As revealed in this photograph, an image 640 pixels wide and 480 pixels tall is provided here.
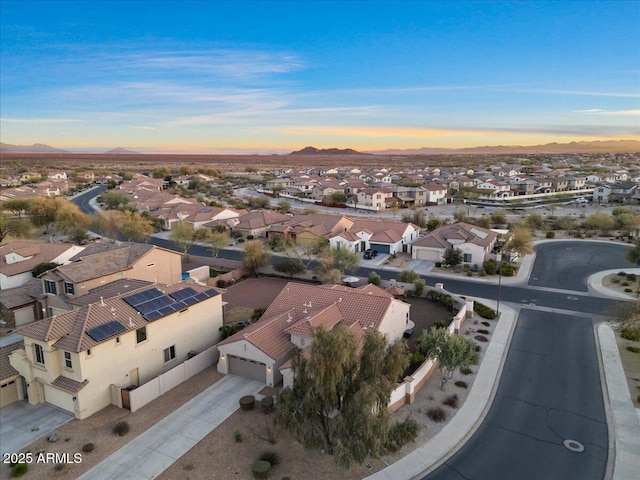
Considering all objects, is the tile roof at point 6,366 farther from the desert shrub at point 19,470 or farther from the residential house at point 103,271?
the desert shrub at point 19,470

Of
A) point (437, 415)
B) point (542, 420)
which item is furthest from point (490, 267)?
point (437, 415)

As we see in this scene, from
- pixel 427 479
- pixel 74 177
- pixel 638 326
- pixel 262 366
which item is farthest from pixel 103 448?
pixel 74 177

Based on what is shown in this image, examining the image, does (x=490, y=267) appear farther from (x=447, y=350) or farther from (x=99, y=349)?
(x=99, y=349)

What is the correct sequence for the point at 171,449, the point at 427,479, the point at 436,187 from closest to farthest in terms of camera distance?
1. the point at 427,479
2. the point at 171,449
3. the point at 436,187

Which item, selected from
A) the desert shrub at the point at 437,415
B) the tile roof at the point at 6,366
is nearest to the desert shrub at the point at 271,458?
the desert shrub at the point at 437,415

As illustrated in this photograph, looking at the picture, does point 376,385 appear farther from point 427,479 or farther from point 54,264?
point 54,264
